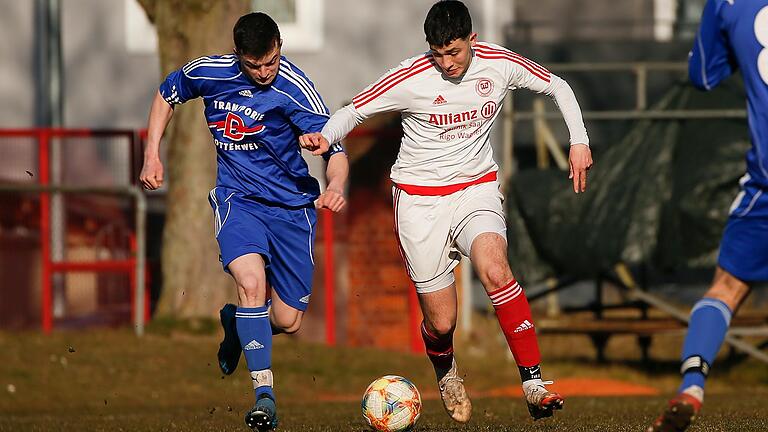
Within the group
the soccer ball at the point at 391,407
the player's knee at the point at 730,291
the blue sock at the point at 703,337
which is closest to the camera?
the blue sock at the point at 703,337

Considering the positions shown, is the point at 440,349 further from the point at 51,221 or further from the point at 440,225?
the point at 51,221

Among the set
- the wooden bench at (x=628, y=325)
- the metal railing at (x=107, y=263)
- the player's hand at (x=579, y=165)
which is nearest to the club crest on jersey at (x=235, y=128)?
the player's hand at (x=579, y=165)

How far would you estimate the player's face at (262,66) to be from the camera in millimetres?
7984

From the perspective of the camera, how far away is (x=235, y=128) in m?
8.32

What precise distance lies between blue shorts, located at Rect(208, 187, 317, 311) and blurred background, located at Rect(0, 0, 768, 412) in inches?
260

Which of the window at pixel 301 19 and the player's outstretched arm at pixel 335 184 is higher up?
the window at pixel 301 19

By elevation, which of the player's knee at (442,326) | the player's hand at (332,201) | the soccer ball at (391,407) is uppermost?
the player's hand at (332,201)

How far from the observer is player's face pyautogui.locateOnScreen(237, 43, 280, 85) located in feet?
26.2

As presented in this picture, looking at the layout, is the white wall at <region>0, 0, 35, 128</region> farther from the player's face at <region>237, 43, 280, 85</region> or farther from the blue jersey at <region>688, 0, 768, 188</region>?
the blue jersey at <region>688, 0, 768, 188</region>

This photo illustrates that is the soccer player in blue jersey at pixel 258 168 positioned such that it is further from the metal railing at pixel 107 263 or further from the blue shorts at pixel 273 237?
the metal railing at pixel 107 263

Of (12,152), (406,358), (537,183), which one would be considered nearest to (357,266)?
(406,358)

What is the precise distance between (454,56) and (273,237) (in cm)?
160

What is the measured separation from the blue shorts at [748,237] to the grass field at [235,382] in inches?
117

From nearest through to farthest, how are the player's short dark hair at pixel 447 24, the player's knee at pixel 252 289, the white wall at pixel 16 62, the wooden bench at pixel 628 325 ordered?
the player's short dark hair at pixel 447 24 < the player's knee at pixel 252 289 < the wooden bench at pixel 628 325 < the white wall at pixel 16 62
